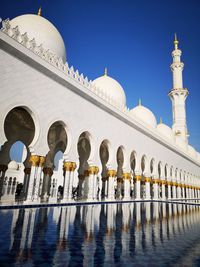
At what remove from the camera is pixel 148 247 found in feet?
8.50

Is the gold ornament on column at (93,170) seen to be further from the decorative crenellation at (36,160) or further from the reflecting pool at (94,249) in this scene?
the reflecting pool at (94,249)

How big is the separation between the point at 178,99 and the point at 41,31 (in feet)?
66.7

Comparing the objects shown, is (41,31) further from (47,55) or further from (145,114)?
(145,114)

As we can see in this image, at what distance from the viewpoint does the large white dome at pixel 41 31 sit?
1051 centimetres

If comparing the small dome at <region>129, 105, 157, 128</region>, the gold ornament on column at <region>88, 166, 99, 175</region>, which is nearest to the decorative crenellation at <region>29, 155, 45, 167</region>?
the gold ornament on column at <region>88, 166, 99, 175</region>

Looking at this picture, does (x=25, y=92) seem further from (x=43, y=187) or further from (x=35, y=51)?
(x=43, y=187)

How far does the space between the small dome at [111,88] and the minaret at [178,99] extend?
43.3 feet

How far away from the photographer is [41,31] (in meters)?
10.7

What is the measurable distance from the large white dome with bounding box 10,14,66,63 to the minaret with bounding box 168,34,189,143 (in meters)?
19.1

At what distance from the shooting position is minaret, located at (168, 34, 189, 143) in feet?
87.1

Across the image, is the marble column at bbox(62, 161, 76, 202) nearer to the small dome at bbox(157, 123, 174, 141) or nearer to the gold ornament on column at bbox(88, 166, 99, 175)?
the gold ornament on column at bbox(88, 166, 99, 175)

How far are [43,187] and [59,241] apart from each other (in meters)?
9.90

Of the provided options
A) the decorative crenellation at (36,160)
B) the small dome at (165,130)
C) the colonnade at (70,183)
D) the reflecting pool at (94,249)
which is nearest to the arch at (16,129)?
the colonnade at (70,183)

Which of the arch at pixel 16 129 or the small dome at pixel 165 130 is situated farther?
the small dome at pixel 165 130
